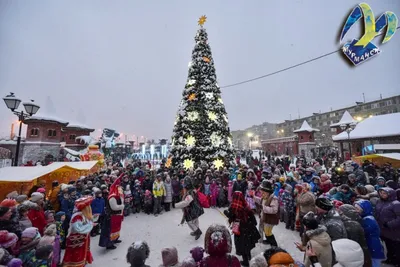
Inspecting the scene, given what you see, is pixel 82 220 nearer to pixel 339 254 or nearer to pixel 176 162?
pixel 339 254

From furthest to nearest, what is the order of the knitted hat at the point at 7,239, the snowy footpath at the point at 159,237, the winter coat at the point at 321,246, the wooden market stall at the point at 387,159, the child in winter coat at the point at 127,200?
the wooden market stall at the point at 387,159
the child in winter coat at the point at 127,200
the snowy footpath at the point at 159,237
the knitted hat at the point at 7,239
the winter coat at the point at 321,246

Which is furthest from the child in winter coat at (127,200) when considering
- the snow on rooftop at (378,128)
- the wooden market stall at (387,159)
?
the snow on rooftop at (378,128)

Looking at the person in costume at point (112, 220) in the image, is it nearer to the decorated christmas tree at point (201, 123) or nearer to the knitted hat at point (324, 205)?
the knitted hat at point (324, 205)

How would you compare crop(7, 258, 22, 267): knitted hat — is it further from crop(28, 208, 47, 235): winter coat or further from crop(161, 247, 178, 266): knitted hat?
crop(161, 247, 178, 266): knitted hat

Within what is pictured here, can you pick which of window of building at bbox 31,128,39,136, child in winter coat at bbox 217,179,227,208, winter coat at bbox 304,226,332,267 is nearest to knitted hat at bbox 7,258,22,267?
winter coat at bbox 304,226,332,267

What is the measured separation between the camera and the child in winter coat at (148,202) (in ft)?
29.1

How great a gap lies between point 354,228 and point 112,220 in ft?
19.3

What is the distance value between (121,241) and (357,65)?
9.14 meters

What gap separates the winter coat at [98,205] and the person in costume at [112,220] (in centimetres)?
55

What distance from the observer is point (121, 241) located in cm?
598

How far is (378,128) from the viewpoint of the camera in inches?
778

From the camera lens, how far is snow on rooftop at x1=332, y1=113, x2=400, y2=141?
60.0 feet

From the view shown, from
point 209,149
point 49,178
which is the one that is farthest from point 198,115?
point 49,178

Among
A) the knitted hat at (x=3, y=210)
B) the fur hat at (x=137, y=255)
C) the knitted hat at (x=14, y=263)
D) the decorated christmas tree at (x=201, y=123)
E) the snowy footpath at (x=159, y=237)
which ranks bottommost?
the snowy footpath at (x=159, y=237)
